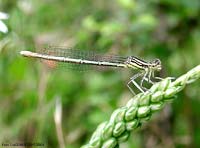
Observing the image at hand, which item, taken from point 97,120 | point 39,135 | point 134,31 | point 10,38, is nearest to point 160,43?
point 134,31

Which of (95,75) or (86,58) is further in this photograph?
(95,75)

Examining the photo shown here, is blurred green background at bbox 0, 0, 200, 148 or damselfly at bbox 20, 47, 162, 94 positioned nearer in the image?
damselfly at bbox 20, 47, 162, 94

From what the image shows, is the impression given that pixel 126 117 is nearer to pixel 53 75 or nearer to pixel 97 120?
pixel 97 120

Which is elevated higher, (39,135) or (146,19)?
(146,19)

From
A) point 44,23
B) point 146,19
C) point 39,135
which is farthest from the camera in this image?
point 44,23

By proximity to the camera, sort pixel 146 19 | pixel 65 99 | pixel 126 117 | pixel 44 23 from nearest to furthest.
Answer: pixel 126 117
pixel 146 19
pixel 65 99
pixel 44 23

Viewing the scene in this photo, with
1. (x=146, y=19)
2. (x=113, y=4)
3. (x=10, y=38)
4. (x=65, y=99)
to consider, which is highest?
(x=113, y=4)

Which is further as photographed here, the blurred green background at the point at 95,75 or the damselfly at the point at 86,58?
the blurred green background at the point at 95,75

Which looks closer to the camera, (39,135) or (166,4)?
(39,135)
